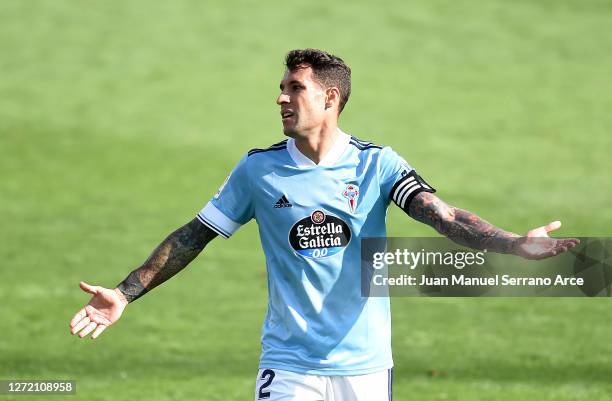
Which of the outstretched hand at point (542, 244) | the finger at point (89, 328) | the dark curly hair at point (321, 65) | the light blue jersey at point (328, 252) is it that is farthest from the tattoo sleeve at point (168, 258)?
the outstretched hand at point (542, 244)

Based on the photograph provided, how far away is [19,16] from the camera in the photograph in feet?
98.7

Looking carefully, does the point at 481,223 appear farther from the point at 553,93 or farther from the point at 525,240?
the point at 553,93

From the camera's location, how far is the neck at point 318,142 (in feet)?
21.8

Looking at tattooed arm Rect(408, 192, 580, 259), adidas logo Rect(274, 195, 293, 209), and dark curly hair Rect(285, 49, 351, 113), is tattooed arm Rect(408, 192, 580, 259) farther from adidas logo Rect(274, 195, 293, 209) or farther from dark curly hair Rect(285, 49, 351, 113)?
dark curly hair Rect(285, 49, 351, 113)

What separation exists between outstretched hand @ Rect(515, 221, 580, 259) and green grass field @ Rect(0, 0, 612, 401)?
5.63 meters

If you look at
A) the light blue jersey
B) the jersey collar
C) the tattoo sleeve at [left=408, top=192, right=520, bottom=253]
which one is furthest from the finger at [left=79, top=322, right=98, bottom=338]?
the tattoo sleeve at [left=408, top=192, right=520, bottom=253]

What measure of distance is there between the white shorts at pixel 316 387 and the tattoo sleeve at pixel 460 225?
0.98m

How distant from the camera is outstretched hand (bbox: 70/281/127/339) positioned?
6629 mm

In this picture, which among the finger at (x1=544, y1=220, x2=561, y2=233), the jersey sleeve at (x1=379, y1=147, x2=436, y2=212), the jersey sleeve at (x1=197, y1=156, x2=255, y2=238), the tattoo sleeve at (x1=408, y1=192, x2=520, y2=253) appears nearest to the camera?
the finger at (x1=544, y1=220, x2=561, y2=233)

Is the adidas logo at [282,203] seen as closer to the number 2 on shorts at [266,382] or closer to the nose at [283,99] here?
the nose at [283,99]

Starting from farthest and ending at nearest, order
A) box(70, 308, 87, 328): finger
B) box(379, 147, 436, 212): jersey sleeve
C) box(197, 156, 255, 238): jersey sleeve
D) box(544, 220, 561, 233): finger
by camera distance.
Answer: box(197, 156, 255, 238): jersey sleeve → box(70, 308, 87, 328): finger → box(379, 147, 436, 212): jersey sleeve → box(544, 220, 561, 233): finger

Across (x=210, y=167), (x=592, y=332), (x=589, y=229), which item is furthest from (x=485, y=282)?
(x=210, y=167)

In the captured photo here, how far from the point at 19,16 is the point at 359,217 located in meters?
25.3

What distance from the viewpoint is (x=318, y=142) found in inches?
262
